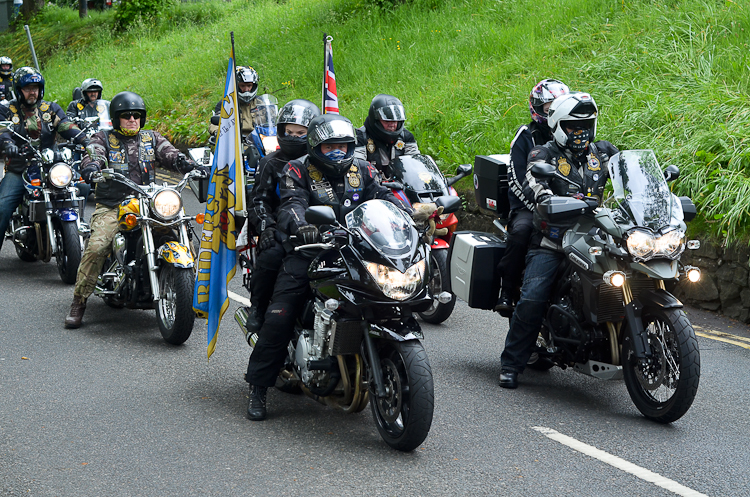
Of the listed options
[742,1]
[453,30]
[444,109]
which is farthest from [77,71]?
[742,1]

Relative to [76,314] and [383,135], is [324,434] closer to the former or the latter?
[76,314]

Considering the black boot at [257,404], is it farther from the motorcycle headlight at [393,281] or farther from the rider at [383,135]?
the rider at [383,135]

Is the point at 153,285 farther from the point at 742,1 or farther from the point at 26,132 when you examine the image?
the point at 742,1

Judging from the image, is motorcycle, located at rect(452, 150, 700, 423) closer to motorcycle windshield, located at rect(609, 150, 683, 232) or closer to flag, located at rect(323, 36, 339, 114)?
motorcycle windshield, located at rect(609, 150, 683, 232)

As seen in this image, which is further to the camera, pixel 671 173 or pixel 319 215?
pixel 671 173

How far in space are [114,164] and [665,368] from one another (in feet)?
17.4

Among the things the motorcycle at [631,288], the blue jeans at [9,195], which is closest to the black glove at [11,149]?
the blue jeans at [9,195]

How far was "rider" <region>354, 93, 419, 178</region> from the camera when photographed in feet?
27.5

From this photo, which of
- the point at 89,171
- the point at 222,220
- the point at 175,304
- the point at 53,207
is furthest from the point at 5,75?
the point at 222,220

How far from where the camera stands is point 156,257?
7.54m

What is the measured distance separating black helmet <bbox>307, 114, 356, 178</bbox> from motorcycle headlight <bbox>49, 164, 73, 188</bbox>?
4.95 meters

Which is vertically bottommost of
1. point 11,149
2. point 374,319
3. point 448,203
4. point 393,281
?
point 374,319

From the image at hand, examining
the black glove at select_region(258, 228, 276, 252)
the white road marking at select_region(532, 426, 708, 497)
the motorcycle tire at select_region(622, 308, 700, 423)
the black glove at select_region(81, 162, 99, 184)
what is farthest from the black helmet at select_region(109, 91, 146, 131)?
the motorcycle tire at select_region(622, 308, 700, 423)

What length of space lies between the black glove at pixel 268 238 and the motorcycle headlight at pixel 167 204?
2206 mm
